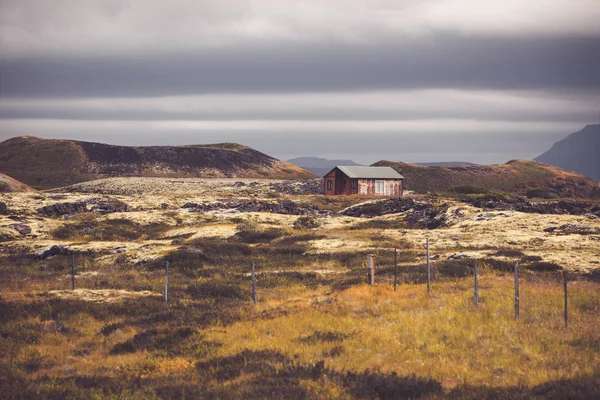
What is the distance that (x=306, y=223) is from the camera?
64875mm

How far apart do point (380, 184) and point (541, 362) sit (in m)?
90.5

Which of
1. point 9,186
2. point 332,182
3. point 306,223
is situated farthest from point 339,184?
point 9,186

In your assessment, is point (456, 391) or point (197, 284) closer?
point (456, 391)

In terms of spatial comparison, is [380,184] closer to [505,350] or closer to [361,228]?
[361,228]

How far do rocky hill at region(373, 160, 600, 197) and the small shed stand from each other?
92.7 ft

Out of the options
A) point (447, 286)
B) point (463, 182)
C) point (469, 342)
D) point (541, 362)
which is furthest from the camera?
point (463, 182)

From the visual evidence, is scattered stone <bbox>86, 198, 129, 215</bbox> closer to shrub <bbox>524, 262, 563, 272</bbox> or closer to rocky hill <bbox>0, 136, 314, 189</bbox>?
shrub <bbox>524, 262, 563, 272</bbox>

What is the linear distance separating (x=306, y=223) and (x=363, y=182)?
40416mm

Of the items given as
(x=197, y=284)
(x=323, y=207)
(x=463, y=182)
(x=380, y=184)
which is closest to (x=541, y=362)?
(x=197, y=284)

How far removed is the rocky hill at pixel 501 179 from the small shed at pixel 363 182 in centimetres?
2826

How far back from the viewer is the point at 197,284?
99.1ft

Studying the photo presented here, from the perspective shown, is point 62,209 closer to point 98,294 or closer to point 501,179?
point 98,294

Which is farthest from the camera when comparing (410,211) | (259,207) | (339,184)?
(339,184)

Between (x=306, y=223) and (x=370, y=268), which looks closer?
(x=370, y=268)
